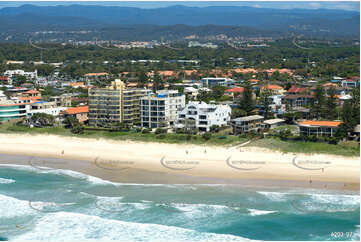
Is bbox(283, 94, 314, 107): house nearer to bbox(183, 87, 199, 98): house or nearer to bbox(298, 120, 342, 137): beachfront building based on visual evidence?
bbox(183, 87, 199, 98): house

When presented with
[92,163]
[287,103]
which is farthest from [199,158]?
[287,103]

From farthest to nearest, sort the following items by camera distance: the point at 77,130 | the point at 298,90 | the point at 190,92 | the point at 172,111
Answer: the point at 190,92 < the point at 298,90 < the point at 172,111 < the point at 77,130

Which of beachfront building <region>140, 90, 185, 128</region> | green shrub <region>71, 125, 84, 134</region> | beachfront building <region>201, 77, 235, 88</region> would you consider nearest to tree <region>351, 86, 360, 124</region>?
beachfront building <region>140, 90, 185, 128</region>

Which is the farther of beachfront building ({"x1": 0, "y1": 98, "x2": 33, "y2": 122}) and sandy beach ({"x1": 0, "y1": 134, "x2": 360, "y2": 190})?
beachfront building ({"x1": 0, "y1": 98, "x2": 33, "y2": 122})

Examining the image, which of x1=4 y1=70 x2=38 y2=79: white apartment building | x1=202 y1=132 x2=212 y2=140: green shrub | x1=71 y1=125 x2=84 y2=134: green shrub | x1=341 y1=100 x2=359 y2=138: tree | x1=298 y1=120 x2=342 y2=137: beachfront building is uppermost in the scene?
x1=341 y1=100 x2=359 y2=138: tree

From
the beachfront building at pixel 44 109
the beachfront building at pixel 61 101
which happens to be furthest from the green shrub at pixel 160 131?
the beachfront building at pixel 61 101

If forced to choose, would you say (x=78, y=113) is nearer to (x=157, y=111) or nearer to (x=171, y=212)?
(x=157, y=111)

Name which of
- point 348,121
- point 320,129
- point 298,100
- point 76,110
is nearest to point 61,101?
point 76,110

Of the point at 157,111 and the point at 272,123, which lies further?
the point at 157,111
